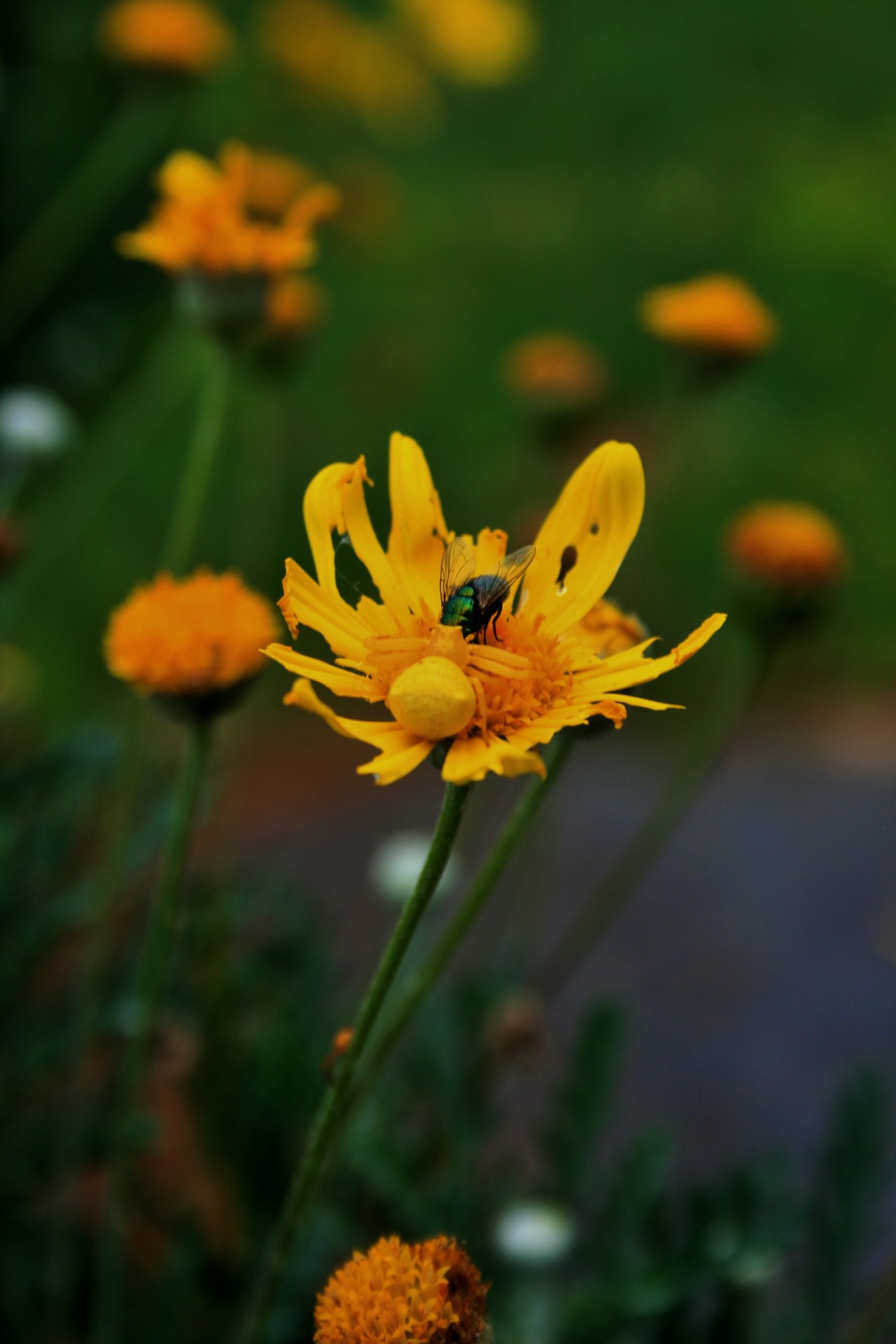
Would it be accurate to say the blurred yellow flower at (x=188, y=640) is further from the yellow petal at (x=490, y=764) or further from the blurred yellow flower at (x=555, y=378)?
the blurred yellow flower at (x=555, y=378)

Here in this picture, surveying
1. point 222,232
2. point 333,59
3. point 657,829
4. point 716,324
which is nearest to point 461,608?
point 222,232

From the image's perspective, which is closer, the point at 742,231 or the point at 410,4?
the point at 742,231

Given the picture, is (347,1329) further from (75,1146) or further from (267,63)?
(267,63)

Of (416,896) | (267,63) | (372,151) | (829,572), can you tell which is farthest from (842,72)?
(416,896)

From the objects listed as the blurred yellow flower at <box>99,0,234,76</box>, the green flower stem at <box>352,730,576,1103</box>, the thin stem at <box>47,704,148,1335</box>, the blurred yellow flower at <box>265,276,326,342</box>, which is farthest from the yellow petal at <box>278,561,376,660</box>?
the blurred yellow flower at <box>99,0,234,76</box>

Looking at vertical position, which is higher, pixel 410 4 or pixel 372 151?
pixel 410 4

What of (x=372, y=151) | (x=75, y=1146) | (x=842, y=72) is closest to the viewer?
(x=75, y=1146)

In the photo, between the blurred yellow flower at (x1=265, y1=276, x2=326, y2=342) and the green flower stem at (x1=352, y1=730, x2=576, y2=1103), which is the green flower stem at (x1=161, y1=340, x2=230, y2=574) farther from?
the blurred yellow flower at (x1=265, y1=276, x2=326, y2=342)
